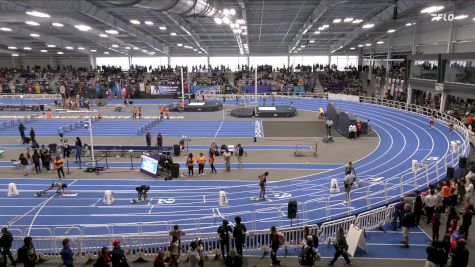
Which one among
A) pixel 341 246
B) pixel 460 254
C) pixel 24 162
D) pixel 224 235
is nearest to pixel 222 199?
pixel 224 235

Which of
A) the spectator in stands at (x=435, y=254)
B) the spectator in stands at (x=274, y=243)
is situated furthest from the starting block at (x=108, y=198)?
the spectator in stands at (x=435, y=254)

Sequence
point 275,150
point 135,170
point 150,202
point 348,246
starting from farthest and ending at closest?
point 275,150 → point 135,170 → point 150,202 → point 348,246

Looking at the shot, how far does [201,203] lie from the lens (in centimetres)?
1513

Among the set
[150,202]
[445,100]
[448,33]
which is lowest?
[150,202]

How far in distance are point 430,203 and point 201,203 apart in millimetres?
8651

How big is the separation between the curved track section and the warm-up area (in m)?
0.09

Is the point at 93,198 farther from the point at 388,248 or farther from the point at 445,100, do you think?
the point at 445,100

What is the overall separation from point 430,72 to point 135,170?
3031cm

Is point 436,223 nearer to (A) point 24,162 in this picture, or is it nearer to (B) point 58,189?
(B) point 58,189

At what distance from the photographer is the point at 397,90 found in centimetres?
4675

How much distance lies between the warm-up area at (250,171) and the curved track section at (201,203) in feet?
0.31

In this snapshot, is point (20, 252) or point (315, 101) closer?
point (20, 252)

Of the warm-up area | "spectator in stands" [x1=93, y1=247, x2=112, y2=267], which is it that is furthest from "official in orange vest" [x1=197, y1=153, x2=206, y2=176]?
"spectator in stands" [x1=93, y1=247, x2=112, y2=267]

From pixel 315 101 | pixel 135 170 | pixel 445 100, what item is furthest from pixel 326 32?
pixel 135 170
